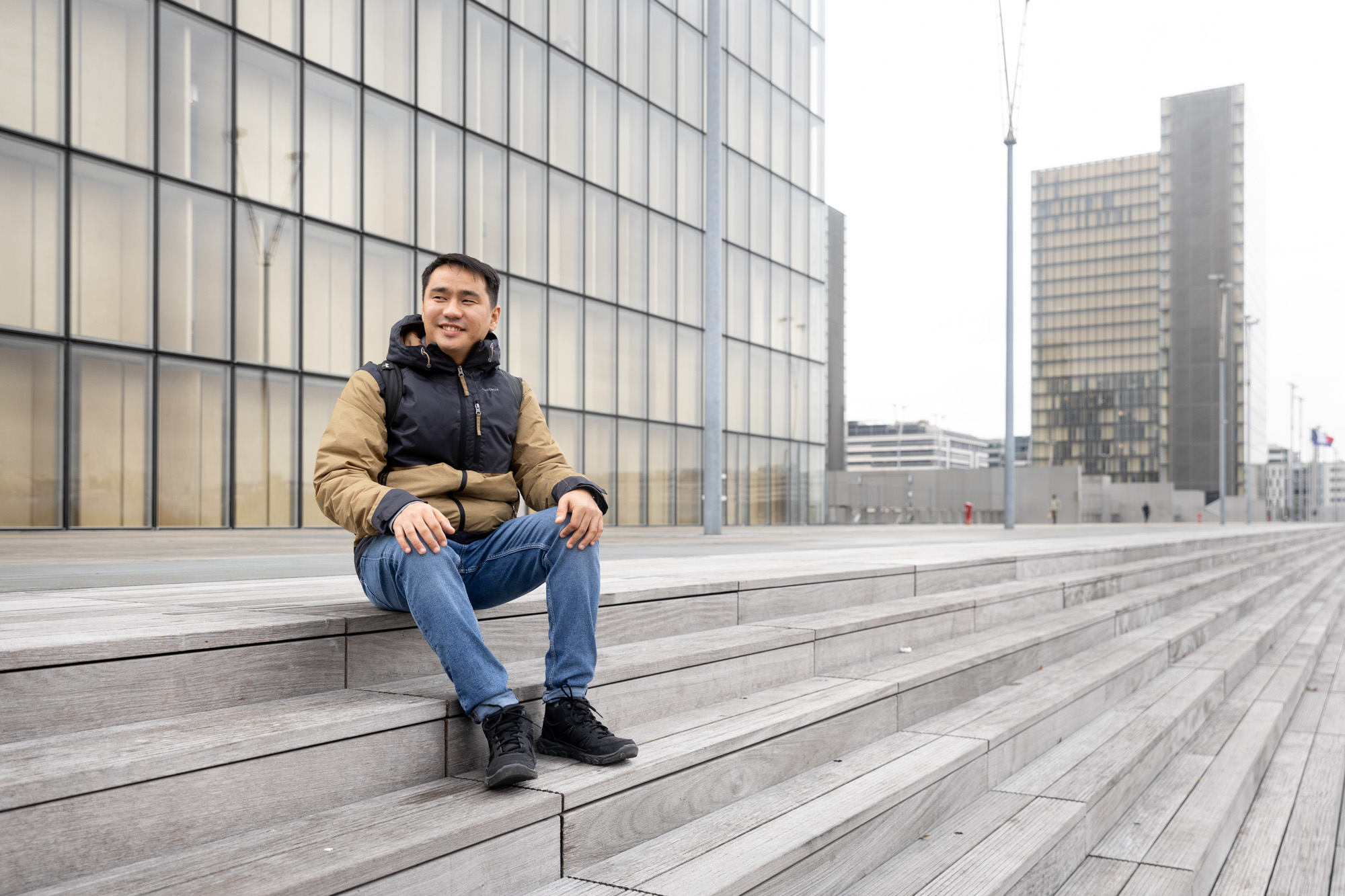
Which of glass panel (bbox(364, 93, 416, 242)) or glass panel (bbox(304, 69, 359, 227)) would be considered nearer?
glass panel (bbox(304, 69, 359, 227))

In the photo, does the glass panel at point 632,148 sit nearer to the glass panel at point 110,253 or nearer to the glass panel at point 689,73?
the glass panel at point 689,73

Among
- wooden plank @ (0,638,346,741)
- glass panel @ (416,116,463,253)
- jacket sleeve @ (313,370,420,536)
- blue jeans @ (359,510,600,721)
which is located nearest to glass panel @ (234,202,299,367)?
glass panel @ (416,116,463,253)

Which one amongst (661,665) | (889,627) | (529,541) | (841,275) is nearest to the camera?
(529,541)

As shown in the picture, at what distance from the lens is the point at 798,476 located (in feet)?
97.7

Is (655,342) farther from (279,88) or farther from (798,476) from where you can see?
(279,88)

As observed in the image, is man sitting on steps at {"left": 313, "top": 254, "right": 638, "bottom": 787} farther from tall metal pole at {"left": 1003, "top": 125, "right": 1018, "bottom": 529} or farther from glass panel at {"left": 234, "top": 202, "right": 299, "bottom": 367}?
tall metal pole at {"left": 1003, "top": 125, "right": 1018, "bottom": 529}

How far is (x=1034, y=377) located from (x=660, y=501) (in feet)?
314

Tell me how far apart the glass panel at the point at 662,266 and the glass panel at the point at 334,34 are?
894 centimetres

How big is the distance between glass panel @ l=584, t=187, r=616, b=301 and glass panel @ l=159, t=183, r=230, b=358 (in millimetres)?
8895

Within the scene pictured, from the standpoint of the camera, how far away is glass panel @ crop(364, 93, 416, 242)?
17.4 metres

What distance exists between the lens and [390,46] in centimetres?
1767

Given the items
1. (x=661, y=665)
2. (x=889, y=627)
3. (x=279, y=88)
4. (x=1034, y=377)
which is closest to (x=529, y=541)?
(x=661, y=665)

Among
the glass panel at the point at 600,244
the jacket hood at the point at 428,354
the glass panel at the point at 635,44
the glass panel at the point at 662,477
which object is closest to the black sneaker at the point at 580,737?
the jacket hood at the point at 428,354

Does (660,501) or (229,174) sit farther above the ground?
(229,174)
